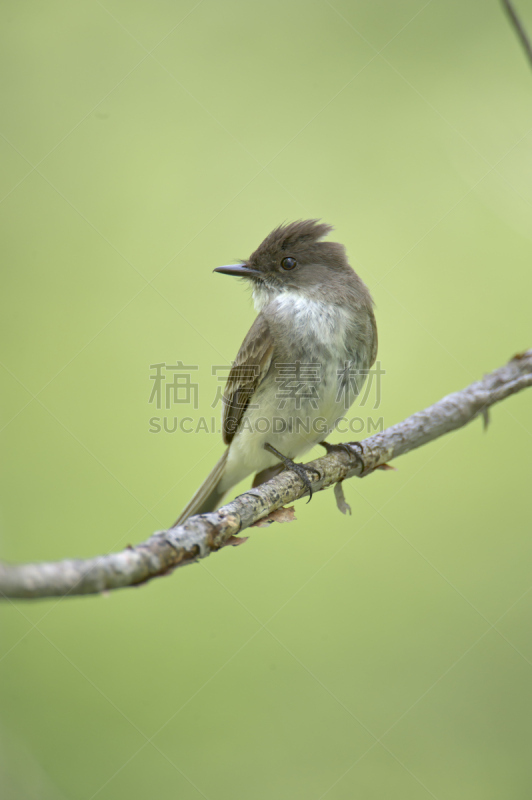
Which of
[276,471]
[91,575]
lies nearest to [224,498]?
[276,471]

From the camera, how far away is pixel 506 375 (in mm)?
3016

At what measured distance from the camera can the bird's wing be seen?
3.18 metres

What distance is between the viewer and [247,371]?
3.27 meters

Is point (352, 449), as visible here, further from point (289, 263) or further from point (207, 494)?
point (289, 263)

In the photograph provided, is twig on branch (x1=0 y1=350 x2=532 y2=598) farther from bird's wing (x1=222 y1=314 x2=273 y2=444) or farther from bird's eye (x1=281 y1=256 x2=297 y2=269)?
bird's eye (x1=281 y1=256 x2=297 y2=269)

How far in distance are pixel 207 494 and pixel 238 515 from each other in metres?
1.77

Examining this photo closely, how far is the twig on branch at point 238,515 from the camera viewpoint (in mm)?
1130

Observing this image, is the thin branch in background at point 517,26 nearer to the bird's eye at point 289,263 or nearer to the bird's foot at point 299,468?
the bird's foot at point 299,468

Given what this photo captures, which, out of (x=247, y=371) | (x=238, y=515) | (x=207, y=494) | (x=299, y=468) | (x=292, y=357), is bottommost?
(x=207, y=494)

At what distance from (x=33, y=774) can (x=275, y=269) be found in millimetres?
2714

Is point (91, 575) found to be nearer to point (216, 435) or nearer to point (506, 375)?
point (506, 375)

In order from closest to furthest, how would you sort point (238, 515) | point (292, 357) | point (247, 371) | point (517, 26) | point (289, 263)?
point (517, 26), point (238, 515), point (292, 357), point (247, 371), point (289, 263)

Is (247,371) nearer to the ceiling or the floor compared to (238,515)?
nearer to the ceiling

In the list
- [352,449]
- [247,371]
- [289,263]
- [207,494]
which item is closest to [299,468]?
[352,449]
